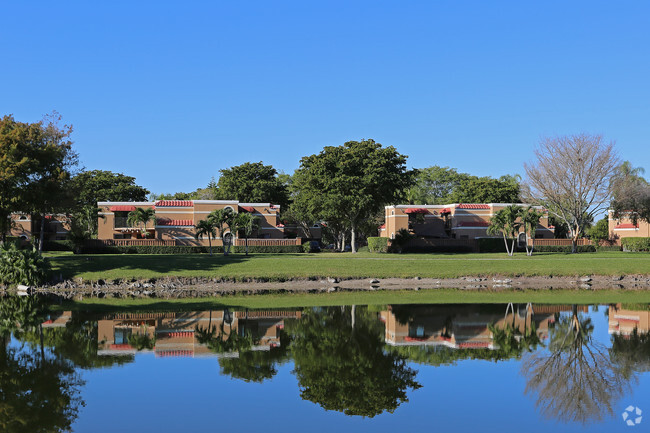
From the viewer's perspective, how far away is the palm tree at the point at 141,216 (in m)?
64.8

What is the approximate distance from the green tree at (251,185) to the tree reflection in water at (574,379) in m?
67.9

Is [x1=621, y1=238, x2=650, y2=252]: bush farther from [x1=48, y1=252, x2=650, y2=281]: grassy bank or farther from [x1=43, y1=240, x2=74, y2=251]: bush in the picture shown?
[x1=43, y1=240, x2=74, y2=251]: bush

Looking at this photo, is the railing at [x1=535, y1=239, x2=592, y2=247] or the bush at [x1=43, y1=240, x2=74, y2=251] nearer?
the bush at [x1=43, y1=240, x2=74, y2=251]

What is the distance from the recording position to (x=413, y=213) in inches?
2916

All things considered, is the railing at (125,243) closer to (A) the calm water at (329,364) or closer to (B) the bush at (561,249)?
(A) the calm water at (329,364)

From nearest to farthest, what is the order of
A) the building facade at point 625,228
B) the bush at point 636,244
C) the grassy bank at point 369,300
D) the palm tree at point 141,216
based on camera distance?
the grassy bank at point 369,300 → the palm tree at point 141,216 → the bush at point 636,244 → the building facade at point 625,228

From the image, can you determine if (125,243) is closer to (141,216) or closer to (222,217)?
(141,216)

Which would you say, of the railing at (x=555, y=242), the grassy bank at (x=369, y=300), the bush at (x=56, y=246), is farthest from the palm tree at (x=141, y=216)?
the railing at (x=555, y=242)

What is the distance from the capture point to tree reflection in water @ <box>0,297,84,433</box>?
36.1 feet

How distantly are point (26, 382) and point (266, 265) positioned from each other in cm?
2806

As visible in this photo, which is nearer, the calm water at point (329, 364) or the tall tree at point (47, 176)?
the calm water at point (329, 364)

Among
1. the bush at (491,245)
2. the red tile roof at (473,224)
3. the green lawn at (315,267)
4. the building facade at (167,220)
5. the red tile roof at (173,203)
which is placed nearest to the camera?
the green lawn at (315,267)

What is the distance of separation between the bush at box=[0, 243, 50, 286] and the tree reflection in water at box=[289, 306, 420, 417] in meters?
21.5

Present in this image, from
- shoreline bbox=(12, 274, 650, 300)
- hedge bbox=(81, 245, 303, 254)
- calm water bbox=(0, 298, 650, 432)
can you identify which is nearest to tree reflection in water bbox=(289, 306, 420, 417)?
calm water bbox=(0, 298, 650, 432)
